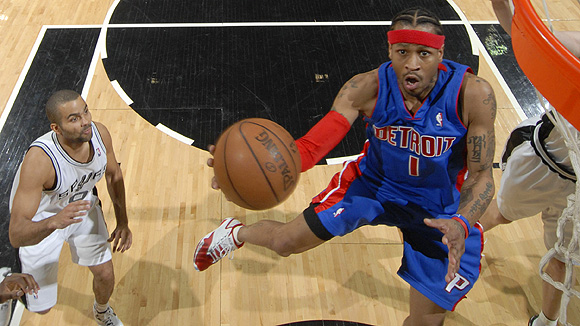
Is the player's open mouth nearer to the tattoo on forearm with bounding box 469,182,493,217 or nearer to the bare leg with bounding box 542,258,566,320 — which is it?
the tattoo on forearm with bounding box 469,182,493,217

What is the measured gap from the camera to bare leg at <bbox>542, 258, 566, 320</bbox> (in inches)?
165

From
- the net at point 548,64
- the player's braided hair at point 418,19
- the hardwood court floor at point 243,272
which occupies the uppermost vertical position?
the net at point 548,64

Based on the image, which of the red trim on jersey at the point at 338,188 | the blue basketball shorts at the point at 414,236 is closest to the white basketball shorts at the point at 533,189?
the blue basketball shorts at the point at 414,236

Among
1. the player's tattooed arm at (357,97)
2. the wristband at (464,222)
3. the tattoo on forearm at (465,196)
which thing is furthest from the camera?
the player's tattooed arm at (357,97)

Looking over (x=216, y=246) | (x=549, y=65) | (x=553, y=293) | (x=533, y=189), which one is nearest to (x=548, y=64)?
(x=549, y=65)

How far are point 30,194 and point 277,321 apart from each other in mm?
1945

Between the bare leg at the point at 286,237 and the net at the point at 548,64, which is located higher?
the net at the point at 548,64

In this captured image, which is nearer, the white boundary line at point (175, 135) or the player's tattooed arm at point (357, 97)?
the player's tattooed arm at point (357, 97)

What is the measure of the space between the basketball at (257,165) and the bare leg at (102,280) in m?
1.14

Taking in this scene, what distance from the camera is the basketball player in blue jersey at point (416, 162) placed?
140 inches

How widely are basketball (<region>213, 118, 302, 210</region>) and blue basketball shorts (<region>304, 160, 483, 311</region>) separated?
1.87 ft

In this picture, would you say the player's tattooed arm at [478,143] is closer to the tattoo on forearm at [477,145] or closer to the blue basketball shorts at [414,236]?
the tattoo on forearm at [477,145]

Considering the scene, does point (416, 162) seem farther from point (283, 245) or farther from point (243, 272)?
point (243, 272)

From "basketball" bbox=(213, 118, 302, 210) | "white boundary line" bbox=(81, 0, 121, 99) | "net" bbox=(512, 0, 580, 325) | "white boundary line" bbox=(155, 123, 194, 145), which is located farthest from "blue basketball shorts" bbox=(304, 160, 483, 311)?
"white boundary line" bbox=(81, 0, 121, 99)
